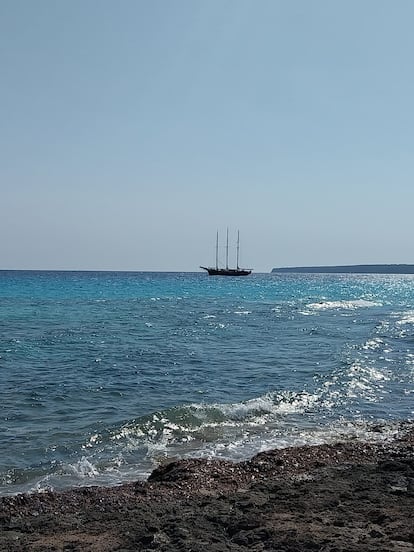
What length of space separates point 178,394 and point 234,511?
31.6ft

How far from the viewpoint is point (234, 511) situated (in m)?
7.20

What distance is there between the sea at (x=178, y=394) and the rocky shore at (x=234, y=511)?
1.27 meters

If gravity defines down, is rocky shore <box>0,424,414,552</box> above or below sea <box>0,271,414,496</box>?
above

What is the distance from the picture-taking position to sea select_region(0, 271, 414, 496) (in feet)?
37.2

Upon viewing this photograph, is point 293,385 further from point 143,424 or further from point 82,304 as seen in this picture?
point 82,304

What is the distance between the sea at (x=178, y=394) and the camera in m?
11.4

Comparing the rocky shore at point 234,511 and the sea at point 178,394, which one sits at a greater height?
the rocky shore at point 234,511

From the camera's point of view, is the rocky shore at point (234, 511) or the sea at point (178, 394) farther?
the sea at point (178, 394)

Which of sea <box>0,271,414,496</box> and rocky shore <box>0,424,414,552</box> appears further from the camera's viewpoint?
sea <box>0,271,414,496</box>

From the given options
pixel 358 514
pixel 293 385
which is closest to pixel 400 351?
pixel 293 385

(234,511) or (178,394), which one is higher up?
(234,511)

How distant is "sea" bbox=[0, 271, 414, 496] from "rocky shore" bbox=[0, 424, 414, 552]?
1.27m

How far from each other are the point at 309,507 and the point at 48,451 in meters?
5.98

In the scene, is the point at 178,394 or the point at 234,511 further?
the point at 178,394
